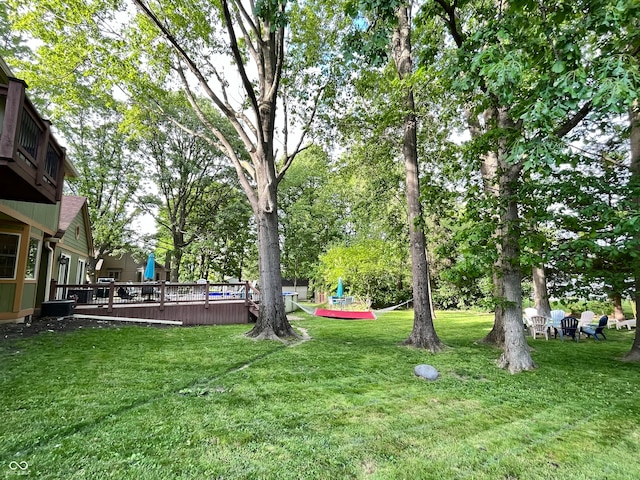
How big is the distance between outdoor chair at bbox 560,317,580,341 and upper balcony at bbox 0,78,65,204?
12970 millimetres

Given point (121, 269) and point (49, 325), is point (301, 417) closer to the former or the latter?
point (49, 325)

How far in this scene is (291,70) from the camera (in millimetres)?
9461

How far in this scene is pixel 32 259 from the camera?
897 cm

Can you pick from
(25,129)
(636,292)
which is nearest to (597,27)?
(636,292)

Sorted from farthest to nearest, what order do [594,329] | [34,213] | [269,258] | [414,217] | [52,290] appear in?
1. [52,290]
2. [594,329]
3. [34,213]
4. [269,258]
5. [414,217]

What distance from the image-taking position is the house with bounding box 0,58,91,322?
5.03 m

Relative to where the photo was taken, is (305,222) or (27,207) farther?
(305,222)

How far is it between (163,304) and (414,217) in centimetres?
850

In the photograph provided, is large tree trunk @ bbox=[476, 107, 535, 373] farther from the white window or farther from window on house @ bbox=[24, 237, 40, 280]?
the white window

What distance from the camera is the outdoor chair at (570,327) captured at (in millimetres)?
9281

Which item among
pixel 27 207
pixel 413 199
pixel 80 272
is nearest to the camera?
pixel 413 199

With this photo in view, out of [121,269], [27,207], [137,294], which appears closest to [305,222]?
[121,269]

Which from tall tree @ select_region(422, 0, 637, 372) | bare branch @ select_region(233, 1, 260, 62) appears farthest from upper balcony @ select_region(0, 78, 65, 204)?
tall tree @ select_region(422, 0, 637, 372)

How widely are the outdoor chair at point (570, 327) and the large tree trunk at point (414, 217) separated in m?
4.69
